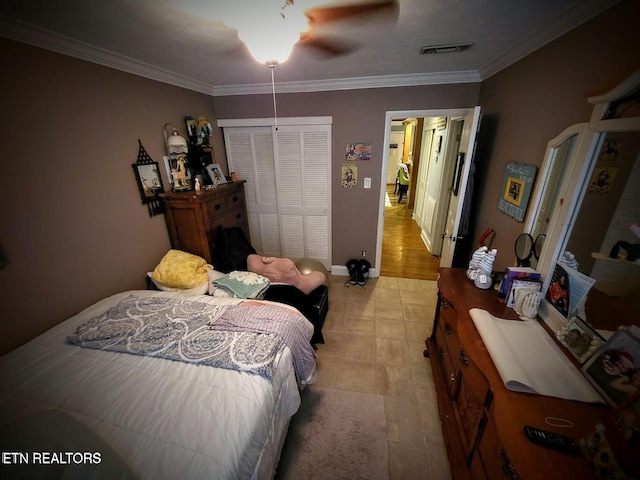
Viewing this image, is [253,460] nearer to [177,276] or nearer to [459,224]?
[177,276]

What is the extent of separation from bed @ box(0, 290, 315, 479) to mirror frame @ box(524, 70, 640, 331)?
149 cm

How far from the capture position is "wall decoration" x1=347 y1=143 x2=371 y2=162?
2908 mm

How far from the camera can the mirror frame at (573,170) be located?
38.3 inches

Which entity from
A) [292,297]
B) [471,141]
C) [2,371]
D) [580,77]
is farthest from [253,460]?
[471,141]

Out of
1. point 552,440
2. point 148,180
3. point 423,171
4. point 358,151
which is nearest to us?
point 552,440

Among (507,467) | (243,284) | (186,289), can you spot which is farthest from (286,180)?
(507,467)

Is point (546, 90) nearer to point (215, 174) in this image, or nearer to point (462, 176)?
point (462, 176)

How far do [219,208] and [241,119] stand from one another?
4.28ft


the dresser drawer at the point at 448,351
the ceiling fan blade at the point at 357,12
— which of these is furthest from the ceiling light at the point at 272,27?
the dresser drawer at the point at 448,351

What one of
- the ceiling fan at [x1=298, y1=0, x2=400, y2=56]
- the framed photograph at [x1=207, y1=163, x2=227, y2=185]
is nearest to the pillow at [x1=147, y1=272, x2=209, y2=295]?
the framed photograph at [x1=207, y1=163, x2=227, y2=185]

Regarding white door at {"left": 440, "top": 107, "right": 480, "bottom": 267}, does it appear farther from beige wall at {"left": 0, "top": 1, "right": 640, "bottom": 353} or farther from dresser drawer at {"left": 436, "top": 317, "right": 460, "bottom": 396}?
dresser drawer at {"left": 436, "top": 317, "right": 460, "bottom": 396}

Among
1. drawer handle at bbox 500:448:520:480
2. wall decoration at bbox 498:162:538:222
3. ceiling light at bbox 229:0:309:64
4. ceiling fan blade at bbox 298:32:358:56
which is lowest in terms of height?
drawer handle at bbox 500:448:520:480

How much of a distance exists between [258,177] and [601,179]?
3186 mm

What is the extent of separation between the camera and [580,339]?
103 centimetres
